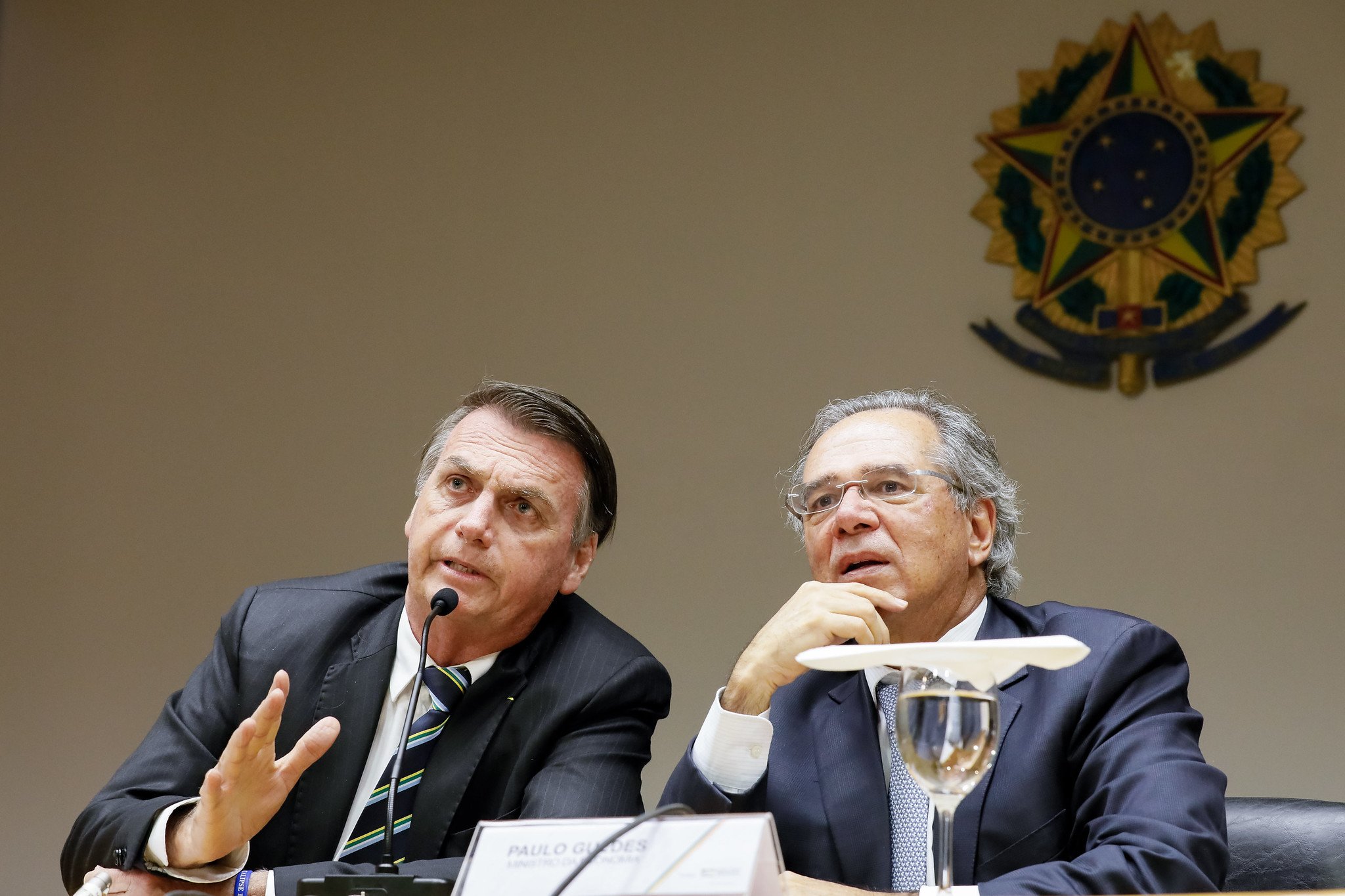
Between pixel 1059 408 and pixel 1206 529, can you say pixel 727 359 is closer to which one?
pixel 1059 408

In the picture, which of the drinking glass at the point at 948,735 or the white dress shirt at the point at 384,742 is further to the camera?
the white dress shirt at the point at 384,742

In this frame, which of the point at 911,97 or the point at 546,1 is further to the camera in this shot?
the point at 546,1

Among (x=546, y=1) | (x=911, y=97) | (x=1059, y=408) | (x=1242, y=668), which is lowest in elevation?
(x=1242, y=668)

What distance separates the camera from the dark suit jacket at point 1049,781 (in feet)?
5.62

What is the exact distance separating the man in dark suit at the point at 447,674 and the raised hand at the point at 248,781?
0.21 ft

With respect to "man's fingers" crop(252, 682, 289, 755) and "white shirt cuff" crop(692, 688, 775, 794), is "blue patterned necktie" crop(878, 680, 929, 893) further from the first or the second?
"man's fingers" crop(252, 682, 289, 755)

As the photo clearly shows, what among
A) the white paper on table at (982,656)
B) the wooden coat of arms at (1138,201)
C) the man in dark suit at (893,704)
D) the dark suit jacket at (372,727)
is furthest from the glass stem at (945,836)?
the wooden coat of arms at (1138,201)

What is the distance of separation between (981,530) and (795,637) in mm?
579

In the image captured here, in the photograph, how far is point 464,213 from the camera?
171 inches

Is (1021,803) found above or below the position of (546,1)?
below

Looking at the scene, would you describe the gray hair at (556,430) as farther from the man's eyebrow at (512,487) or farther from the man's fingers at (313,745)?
the man's fingers at (313,745)

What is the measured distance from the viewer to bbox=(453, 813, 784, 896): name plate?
1161mm

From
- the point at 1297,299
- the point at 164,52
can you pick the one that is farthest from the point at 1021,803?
the point at 164,52

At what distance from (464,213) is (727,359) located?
98cm
